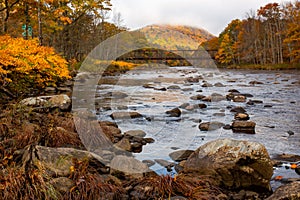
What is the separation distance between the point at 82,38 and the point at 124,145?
2701 cm

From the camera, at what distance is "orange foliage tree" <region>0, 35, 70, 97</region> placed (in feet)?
24.0

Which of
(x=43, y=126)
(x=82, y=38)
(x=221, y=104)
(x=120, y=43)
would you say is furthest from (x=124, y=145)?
(x=82, y=38)

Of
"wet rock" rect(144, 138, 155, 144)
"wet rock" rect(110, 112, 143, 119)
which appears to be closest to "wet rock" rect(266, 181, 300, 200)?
"wet rock" rect(144, 138, 155, 144)

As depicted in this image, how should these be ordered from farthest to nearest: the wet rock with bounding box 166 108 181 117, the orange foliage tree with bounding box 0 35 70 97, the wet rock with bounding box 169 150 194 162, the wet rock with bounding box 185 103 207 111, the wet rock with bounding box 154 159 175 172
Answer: the wet rock with bounding box 185 103 207 111, the wet rock with bounding box 166 108 181 117, the orange foliage tree with bounding box 0 35 70 97, the wet rock with bounding box 169 150 194 162, the wet rock with bounding box 154 159 175 172

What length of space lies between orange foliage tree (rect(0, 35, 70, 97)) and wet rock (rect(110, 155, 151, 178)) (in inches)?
149

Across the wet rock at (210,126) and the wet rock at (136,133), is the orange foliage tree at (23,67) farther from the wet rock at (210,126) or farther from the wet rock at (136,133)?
the wet rock at (210,126)

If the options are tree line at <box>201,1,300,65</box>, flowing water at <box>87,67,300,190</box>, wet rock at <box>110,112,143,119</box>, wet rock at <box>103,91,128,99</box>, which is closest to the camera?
flowing water at <box>87,67,300,190</box>

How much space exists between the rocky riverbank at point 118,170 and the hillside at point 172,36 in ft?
6.07

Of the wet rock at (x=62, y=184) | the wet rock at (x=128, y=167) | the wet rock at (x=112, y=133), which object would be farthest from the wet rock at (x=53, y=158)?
the wet rock at (x=112, y=133)

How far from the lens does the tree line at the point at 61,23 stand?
49.5 feet

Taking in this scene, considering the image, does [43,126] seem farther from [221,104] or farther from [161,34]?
[221,104]

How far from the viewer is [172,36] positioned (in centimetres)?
526

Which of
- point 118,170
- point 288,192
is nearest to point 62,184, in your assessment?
point 118,170

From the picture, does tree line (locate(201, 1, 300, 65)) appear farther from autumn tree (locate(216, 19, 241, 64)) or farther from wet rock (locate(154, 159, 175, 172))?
wet rock (locate(154, 159, 175, 172))
